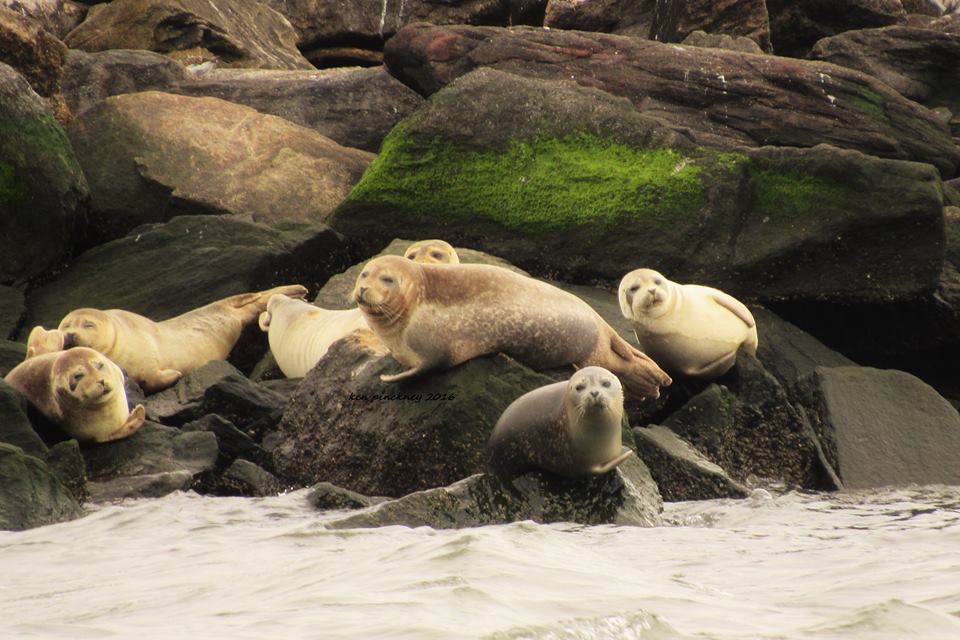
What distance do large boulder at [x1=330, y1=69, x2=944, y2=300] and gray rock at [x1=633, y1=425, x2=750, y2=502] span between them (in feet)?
11.5

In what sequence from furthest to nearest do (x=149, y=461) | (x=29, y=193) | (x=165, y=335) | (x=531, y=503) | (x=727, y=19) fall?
1. (x=727, y=19)
2. (x=29, y=193)
3. (x=165, y=335)
4. (x=149, y=461)
5. (x=531, y=503)

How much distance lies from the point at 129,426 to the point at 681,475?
2.98 m

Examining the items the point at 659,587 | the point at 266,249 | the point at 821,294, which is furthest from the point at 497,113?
the point at 659,587

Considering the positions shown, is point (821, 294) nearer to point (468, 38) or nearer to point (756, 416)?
point (756, 416)

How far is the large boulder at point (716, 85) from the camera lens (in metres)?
14.5

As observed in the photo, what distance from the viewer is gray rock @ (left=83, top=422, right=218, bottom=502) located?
725 centimetres

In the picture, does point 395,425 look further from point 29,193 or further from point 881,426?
point 29,193

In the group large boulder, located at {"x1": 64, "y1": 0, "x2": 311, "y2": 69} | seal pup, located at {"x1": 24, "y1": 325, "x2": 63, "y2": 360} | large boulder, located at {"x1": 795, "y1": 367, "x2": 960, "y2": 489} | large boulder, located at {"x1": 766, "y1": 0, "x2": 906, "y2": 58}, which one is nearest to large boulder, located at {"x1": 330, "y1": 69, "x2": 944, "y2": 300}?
large boulder, located at {"x1": 795, "y1": 367, "x2": 960, "y2": 489}

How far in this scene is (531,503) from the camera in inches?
251

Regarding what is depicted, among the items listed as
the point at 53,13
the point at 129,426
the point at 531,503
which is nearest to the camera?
the point at 531,503

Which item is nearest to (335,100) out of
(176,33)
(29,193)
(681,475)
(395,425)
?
(176,33)

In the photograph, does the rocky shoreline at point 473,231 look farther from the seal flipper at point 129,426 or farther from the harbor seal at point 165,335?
the harbor seal at point 165,335

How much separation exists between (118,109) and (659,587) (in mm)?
10425

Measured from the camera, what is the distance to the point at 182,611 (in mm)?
4113
